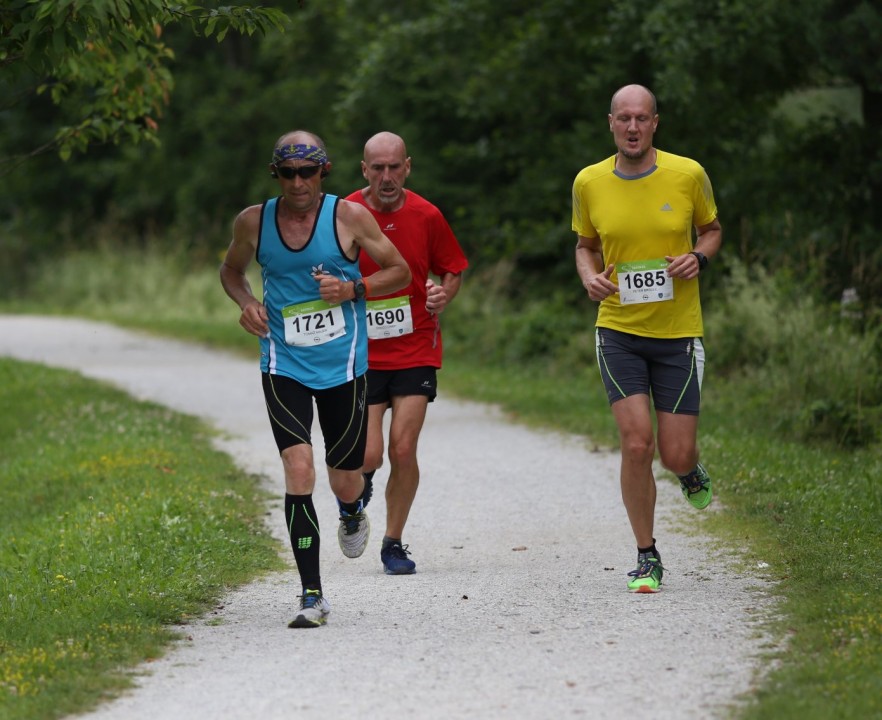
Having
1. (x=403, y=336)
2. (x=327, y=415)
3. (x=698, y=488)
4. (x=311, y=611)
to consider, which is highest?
(x=403, y=336)

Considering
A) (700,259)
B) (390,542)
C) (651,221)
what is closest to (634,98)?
(651,221)

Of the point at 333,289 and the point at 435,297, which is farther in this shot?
the point at 435,297

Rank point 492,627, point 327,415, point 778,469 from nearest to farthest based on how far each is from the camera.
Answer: point 492,627
point 327,415
point 778,469

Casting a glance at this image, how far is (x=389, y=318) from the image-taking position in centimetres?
800

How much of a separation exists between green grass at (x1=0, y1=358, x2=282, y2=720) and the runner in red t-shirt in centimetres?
78

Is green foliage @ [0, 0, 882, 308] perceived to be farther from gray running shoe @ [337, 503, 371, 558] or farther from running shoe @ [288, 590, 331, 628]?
running shoe @ [288, 590, 331, 628]

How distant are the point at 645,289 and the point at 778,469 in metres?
3.48

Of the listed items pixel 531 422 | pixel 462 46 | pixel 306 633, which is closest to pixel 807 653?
pixel 306 633

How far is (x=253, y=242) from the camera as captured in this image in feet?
22.1

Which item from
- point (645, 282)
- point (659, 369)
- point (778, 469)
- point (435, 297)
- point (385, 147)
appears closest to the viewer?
point (645, 282)

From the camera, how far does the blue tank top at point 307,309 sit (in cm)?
666

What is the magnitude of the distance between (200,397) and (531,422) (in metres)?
4.05

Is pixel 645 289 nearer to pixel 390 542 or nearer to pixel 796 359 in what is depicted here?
pixel 390 542

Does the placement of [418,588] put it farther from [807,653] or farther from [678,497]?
[678,497]
